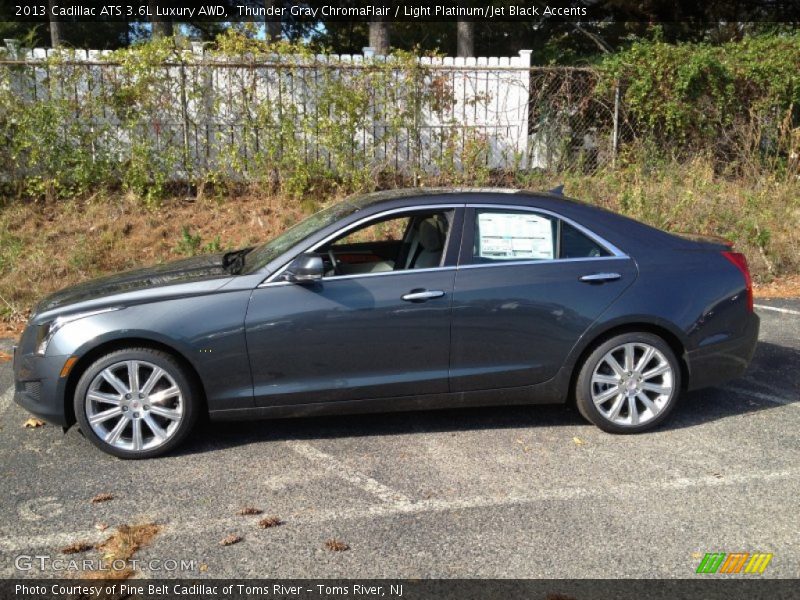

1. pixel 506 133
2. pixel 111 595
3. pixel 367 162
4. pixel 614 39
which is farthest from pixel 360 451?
pixel 614 39

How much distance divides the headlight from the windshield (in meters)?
0.90

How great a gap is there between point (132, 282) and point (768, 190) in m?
9.63

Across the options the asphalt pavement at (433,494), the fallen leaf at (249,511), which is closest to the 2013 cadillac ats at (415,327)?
the asphalt pavement at (433,494)

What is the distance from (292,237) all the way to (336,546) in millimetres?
2256

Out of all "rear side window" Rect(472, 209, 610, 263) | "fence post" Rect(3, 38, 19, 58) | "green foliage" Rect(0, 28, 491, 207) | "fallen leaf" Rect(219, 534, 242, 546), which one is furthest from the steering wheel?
"fence post" Rect(3, 38, 19, 58)

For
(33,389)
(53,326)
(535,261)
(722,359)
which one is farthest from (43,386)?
(722,359)

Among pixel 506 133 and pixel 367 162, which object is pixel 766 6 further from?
pixel 367 162

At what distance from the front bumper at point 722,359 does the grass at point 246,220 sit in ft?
15.2

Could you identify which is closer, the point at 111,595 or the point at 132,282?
the point at 111,595

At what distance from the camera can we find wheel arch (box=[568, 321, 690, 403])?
4.90 metres

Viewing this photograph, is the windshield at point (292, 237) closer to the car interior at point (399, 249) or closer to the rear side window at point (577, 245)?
the car interior at point (399, 249)

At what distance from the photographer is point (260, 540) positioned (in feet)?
12.2

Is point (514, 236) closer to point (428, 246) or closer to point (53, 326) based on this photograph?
point (428, 246)

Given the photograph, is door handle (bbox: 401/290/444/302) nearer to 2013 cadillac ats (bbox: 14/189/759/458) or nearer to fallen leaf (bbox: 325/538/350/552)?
2013 cadillac ats (bbox: 14/189/759/458)
